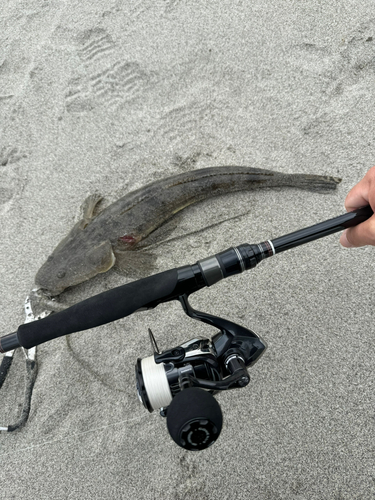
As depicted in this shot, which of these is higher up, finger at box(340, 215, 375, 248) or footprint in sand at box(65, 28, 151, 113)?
footprint in sand at box(65, 28, 151, 113)

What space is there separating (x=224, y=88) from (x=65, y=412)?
355cm

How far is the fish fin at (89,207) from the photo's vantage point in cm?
332

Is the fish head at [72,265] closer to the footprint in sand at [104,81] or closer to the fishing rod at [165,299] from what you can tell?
the fishing rod at [165,299]

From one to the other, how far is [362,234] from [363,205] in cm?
21

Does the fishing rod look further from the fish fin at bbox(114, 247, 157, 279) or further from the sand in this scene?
the fish fin at bbox(114, 247, 157, 279)

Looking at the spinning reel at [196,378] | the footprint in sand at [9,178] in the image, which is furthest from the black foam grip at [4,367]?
the spinning reel at [196,378]

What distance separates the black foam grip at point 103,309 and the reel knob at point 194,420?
1.88 ft

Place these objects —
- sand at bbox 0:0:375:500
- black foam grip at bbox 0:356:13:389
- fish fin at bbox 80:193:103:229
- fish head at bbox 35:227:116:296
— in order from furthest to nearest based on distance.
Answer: fish fin at bbox 80:193:103:229
fish head at bbox 35:227:116:296
black foam grip at bbox 0:356:13:389
sand at bbox 0:0:375:500

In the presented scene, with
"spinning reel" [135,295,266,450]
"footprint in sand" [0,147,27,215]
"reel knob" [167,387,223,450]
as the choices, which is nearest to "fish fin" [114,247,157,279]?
"spinning reel" [135,295,266,450]

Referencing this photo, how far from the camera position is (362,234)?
1.93 metres

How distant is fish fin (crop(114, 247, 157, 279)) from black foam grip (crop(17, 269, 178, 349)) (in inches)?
50.4

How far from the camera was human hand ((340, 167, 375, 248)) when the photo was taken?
1.86m

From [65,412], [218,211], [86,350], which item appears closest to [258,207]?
[218,211]

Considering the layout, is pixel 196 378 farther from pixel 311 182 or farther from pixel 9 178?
pixel 9 178
